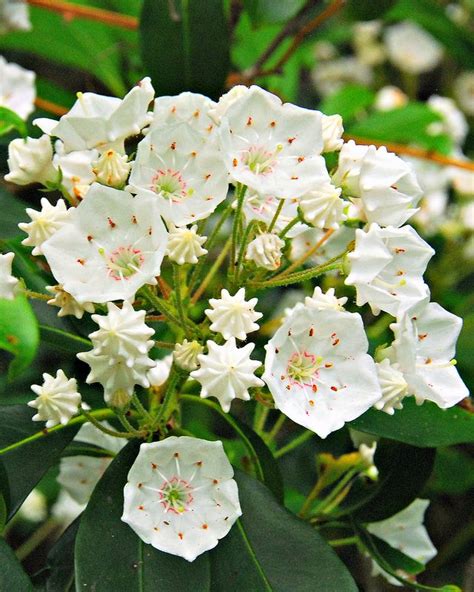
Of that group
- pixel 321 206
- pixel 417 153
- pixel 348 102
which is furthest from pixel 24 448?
pixel 348 102

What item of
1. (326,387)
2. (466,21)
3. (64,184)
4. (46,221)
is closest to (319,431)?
(326,387)

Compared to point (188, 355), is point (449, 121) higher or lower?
lower

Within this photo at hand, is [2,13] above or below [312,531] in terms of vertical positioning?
above

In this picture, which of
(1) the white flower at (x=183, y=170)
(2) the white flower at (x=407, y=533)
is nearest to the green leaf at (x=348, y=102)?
(2) the white flower at (x=407, y=533)

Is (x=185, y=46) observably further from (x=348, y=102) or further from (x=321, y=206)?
(x=348, y=102)

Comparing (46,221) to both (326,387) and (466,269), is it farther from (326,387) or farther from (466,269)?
(466,269)

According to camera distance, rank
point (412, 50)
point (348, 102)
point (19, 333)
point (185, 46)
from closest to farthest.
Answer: point (19, 333), point (185, 46), point (348, 102), point (412, 50)

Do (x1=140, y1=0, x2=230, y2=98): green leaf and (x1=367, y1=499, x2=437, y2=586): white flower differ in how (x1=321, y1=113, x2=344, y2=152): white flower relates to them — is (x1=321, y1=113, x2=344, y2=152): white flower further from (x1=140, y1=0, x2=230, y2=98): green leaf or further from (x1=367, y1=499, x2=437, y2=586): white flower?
(x1=367, y1=499, x2=437, y2=586): white flower
